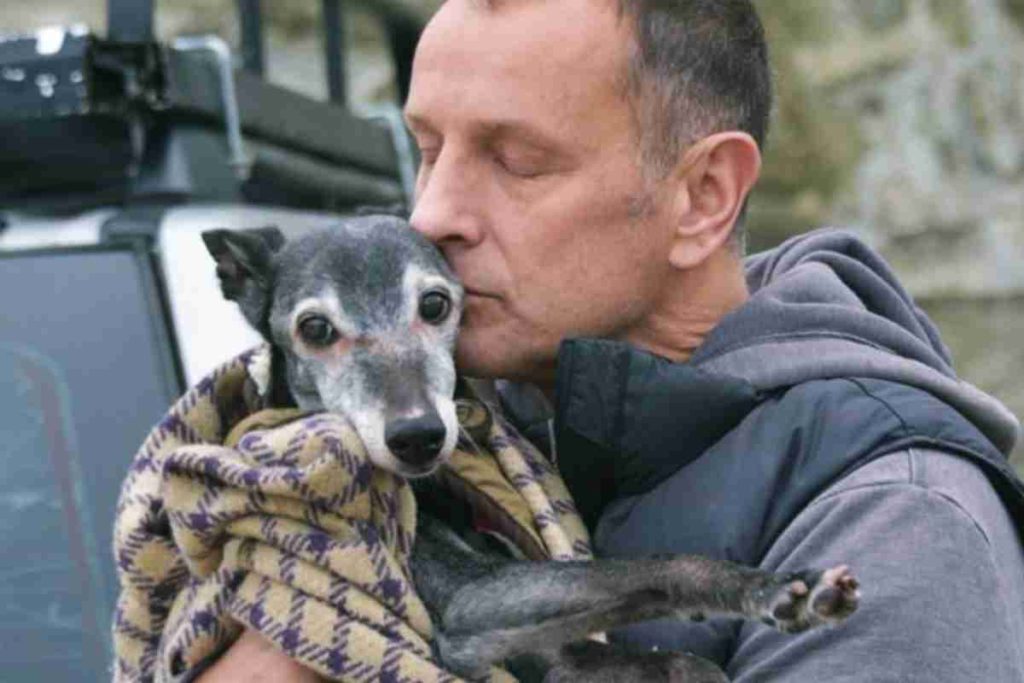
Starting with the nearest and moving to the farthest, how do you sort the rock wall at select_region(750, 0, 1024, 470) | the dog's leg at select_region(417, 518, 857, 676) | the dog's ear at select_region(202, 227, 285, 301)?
the dog's leg at select_region(417, 518, 857, 676)
the dog's ear at select_region(202, 227, 285, 301)
the rock wall at select_region(750, 0, 1024, 470)

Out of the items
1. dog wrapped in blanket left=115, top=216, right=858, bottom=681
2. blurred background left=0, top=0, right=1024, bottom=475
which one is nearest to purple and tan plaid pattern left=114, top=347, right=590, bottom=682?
dog wrapped in blanket left=115, top=216, right=858, bottom=681

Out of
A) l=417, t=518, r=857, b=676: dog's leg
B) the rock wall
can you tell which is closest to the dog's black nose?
l=417, t=518, r=857, b=676: dog's leg

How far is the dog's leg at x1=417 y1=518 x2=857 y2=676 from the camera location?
91.9 inches

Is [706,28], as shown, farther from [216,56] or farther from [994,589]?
[216,56]

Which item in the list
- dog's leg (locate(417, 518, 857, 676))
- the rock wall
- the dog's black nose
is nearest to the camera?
dog's leg (locate(417, 518, 857, 676))

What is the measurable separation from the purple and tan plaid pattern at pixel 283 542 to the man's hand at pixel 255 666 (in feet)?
0.09

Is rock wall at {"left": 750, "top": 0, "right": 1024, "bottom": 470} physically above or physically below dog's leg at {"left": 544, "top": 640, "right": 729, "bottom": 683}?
below

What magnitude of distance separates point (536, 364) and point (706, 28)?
52 centimetres

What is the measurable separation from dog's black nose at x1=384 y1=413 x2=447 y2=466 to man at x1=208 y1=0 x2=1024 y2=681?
182 millimetres

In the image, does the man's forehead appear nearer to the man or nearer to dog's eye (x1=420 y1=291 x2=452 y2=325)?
the man

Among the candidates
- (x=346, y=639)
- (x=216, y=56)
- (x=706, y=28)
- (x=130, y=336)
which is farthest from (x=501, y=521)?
(x=216, y=56)

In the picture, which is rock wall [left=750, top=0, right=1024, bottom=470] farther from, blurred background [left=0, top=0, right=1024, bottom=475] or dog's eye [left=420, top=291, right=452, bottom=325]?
dog's eye [left=420, top=291, right=452, bottom=325]

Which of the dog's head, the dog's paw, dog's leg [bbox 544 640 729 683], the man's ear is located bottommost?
dog's leg [bbox 544 640 729 683]

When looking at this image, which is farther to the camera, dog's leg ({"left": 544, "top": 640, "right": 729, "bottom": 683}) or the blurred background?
the blurred background
